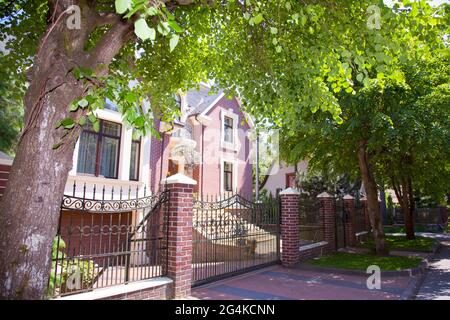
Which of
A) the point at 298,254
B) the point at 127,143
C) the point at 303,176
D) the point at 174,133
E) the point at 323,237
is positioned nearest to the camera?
the point at 298,254

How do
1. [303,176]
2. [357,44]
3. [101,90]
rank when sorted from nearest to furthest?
[101,90] < [357,44] < [303,176]

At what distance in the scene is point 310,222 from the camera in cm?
1250

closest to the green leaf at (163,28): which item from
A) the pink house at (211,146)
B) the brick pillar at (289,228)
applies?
the brick pillar at (289,228)

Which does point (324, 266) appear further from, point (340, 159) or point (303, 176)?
point (303, 176)

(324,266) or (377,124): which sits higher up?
(377,124)

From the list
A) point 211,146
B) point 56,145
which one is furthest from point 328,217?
point 56,145

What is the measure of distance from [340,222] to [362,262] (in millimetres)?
3743

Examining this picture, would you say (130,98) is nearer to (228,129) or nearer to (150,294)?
(150,294)

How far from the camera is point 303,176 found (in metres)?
Answer: 23.1

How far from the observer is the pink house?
1647 cm

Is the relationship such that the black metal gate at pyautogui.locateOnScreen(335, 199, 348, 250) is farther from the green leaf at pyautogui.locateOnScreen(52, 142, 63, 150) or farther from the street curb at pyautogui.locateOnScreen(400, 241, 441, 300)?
the green leaf at pyautogui.locateOnScreen(52, 142, 63, 150)
